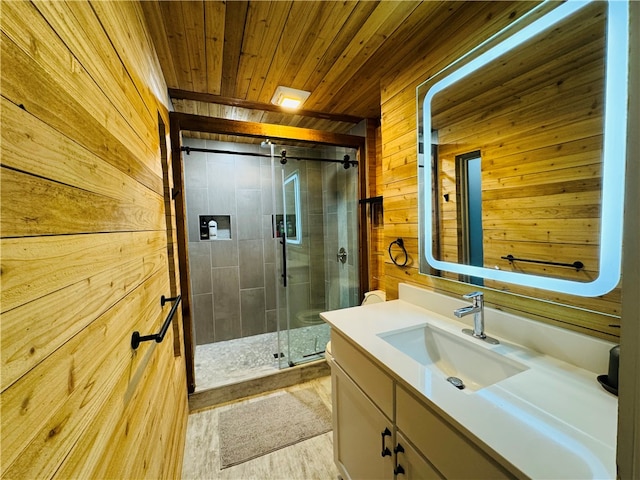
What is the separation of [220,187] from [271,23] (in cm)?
192

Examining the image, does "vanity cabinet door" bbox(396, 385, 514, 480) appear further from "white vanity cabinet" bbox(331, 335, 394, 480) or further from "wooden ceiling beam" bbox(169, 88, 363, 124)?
"wooden ceiling beam" bbox(169, 88, 363, 124)

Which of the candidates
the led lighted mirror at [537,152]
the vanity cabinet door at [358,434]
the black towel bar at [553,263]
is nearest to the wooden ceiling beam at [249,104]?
the led lighted mirror at [537,152]

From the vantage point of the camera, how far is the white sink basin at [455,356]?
100 cm

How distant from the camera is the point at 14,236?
1.24 feet

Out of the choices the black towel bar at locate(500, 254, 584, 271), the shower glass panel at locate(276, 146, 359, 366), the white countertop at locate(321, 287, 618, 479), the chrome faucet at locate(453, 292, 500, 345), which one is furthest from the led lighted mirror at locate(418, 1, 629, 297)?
the shower glass panel at locate(276, 146, 359, 366)

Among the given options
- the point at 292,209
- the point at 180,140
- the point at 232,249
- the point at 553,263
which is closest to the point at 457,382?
the point at 553,263

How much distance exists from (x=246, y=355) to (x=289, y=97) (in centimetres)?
241

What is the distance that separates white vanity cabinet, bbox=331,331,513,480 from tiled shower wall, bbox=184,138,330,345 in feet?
4.77

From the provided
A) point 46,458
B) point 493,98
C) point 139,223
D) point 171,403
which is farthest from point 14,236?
point 493,98

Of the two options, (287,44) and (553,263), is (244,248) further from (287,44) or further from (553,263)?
(553,263)

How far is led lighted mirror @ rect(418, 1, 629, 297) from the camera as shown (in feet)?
2.68

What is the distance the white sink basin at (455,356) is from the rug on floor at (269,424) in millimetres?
1015

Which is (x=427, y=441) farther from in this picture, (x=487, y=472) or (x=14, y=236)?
(x=14, y=236)

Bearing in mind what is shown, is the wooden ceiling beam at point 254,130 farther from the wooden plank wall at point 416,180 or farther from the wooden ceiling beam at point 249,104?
the wooden plank wall at point 416,180
